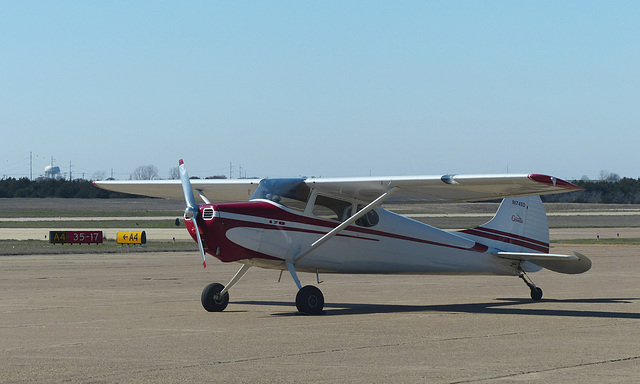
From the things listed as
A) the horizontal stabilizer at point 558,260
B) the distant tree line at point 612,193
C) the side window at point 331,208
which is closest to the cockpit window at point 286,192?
the side window at point 331,208

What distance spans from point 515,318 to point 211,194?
22.9ft

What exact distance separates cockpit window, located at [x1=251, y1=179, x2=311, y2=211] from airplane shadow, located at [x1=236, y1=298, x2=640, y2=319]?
186 centimetres

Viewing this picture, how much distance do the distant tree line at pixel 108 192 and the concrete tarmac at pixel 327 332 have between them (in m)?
106

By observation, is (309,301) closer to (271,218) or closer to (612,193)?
(271,218)

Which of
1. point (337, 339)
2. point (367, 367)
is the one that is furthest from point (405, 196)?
point (367, 367)

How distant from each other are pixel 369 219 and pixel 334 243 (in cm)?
90

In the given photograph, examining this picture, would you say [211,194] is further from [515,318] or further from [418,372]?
[418,372]

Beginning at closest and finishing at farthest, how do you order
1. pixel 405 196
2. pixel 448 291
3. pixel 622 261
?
pixel 405 196 → pixel 448 291 → pixel 622 261

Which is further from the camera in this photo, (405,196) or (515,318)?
(405,196)

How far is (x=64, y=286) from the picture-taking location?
2019 cm

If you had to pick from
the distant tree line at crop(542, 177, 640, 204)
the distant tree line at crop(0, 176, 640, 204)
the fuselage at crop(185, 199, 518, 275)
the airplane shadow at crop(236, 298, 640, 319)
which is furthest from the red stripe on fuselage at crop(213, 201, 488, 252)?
the distant tree line at crop(0, 176, 640, 204)

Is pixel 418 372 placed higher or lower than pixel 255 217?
lower

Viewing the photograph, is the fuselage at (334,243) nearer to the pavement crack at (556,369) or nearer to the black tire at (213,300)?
the black tire at (213,300)

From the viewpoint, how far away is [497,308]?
15.7 m
